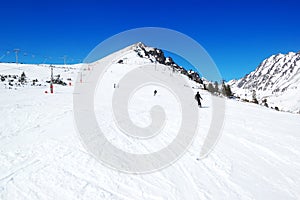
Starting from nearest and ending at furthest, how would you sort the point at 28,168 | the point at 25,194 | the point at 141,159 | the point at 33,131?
the point at 25,194 < the point at 28,168 < the point at 141,159 < the point at 33,131

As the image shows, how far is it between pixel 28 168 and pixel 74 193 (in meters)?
1.63

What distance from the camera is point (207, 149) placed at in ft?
27.9

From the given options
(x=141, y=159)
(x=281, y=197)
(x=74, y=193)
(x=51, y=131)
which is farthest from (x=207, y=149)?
(x=51, y=131)

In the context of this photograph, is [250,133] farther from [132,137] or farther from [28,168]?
[28,168]

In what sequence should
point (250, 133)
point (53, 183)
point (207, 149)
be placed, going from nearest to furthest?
point (53, 183) < point (207, 149) < point (250, 133)

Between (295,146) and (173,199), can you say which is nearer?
(173,199)

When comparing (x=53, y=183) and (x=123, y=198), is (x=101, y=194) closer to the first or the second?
(x=123, y=198)

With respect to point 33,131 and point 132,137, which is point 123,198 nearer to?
point 132,137

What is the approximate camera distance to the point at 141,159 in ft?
23.3

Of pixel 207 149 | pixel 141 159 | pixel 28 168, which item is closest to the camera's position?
pixel 28 168

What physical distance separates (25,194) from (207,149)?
5647mm

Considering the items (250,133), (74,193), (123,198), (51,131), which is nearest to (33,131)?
(51,131)

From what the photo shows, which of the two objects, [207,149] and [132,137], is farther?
[132,137]

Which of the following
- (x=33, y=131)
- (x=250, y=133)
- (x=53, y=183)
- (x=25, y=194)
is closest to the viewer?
(x=25, y=194)
